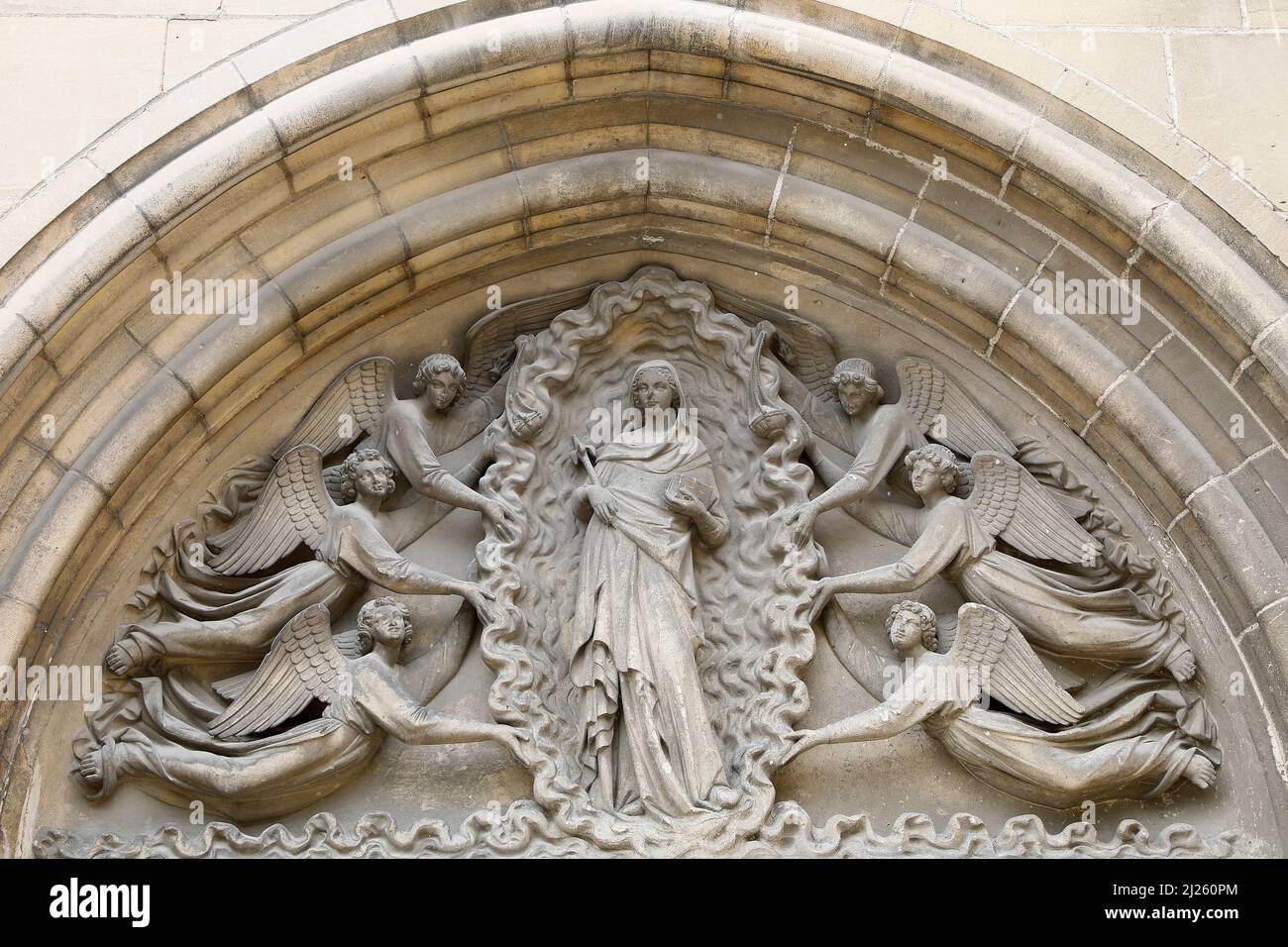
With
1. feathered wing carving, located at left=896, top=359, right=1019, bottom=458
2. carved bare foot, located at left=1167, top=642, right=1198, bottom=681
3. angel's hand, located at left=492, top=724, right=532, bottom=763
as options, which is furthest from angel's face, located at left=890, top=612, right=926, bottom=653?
angel's hand, located at left=492, top=724, right=532, bottom=763

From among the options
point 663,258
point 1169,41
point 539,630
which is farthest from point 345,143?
point 1169,41

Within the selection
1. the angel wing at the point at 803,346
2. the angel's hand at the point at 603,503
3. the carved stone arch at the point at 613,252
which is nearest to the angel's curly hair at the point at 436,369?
the carved stone arch at the point at 613,252

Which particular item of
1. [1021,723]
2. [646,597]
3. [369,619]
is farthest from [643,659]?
[1021,723]

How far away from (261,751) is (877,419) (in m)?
2.63

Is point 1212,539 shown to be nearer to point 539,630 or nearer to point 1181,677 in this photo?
point 1181,677

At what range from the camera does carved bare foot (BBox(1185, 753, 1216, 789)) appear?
661cm

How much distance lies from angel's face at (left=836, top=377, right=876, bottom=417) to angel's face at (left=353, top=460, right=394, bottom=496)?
5.85ft

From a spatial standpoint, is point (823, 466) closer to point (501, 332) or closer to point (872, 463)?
point (872, 463)

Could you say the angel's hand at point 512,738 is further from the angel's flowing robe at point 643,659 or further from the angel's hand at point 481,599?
the angel's hand at point 481,599

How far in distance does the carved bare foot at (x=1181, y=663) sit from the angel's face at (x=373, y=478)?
2951mm

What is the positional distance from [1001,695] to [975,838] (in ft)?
1.77

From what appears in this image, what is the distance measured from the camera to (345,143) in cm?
709

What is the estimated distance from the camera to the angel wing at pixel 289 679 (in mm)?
6750

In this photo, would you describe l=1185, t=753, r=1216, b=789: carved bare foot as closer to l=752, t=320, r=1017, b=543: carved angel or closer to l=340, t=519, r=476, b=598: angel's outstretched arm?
l=752, t=320, r=1017, b=543: carved angel
